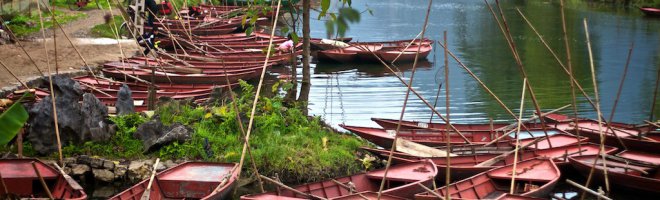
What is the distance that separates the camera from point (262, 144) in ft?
30.6

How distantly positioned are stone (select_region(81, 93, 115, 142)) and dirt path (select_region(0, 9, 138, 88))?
3.65 m

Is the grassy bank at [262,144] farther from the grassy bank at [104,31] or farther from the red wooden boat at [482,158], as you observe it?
the grassy bank at [104,31]

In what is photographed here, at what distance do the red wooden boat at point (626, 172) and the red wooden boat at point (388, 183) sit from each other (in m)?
1.66

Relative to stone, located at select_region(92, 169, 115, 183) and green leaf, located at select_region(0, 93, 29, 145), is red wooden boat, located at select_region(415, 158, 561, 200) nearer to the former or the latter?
stone, located at select_region(92, 169, 115, 183)

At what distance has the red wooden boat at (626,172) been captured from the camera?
8648mm

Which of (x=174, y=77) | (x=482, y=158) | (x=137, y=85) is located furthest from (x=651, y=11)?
(x=482, y=158)

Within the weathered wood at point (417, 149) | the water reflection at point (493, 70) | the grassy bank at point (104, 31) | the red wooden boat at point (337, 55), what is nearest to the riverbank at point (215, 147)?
the weathered wood at point (417, 149)

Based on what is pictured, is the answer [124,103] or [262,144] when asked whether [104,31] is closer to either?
[124,103]

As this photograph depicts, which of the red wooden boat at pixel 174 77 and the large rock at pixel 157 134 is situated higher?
the large rock at pixel 157 134

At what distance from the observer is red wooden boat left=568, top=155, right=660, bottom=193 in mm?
8648

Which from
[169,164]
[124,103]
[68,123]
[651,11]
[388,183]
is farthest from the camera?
[651,11]

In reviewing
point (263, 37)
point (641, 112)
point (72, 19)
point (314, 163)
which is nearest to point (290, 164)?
point (314, 163)

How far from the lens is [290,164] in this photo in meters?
9.01

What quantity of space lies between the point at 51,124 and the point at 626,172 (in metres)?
6.06
